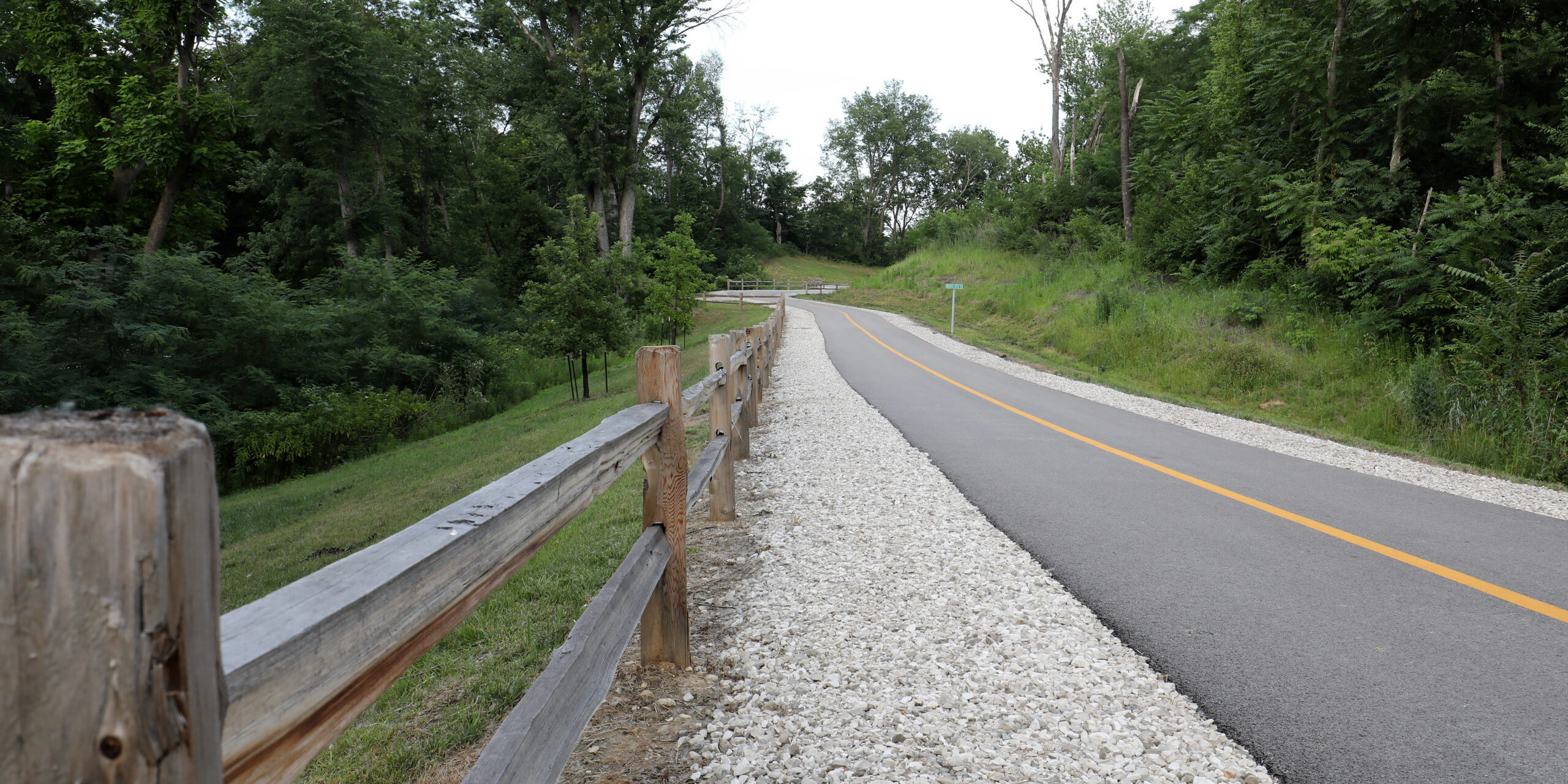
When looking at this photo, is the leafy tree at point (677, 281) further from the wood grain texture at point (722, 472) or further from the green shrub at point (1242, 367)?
the wood grain texture at point (722, 472)

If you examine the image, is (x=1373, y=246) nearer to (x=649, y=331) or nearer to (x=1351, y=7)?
(x=1351, y=7)

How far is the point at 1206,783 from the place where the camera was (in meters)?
2.79

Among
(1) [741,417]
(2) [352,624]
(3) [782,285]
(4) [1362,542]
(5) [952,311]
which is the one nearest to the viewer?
(2) [352,624]

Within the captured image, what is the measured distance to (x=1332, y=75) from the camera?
667 inches

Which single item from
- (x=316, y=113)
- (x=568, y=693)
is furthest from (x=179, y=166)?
(x=568, y=693)

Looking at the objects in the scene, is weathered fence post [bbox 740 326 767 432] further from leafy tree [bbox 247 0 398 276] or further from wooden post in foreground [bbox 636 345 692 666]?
leafy tree [bbox 247 0 398 276]

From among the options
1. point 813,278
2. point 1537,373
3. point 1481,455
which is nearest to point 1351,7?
point 1537,373

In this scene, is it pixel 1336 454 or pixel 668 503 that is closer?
pixel 668 503

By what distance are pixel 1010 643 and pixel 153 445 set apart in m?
3.82

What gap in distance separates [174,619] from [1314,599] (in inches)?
207

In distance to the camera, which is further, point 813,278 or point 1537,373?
point 813,278

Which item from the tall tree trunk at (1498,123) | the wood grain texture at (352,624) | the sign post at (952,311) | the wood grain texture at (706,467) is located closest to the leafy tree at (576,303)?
the sign post at (952,311)

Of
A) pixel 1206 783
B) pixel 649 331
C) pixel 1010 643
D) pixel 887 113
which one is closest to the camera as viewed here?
pixel 1206 783

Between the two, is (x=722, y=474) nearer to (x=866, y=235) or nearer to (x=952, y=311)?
(x=952, y=311)
